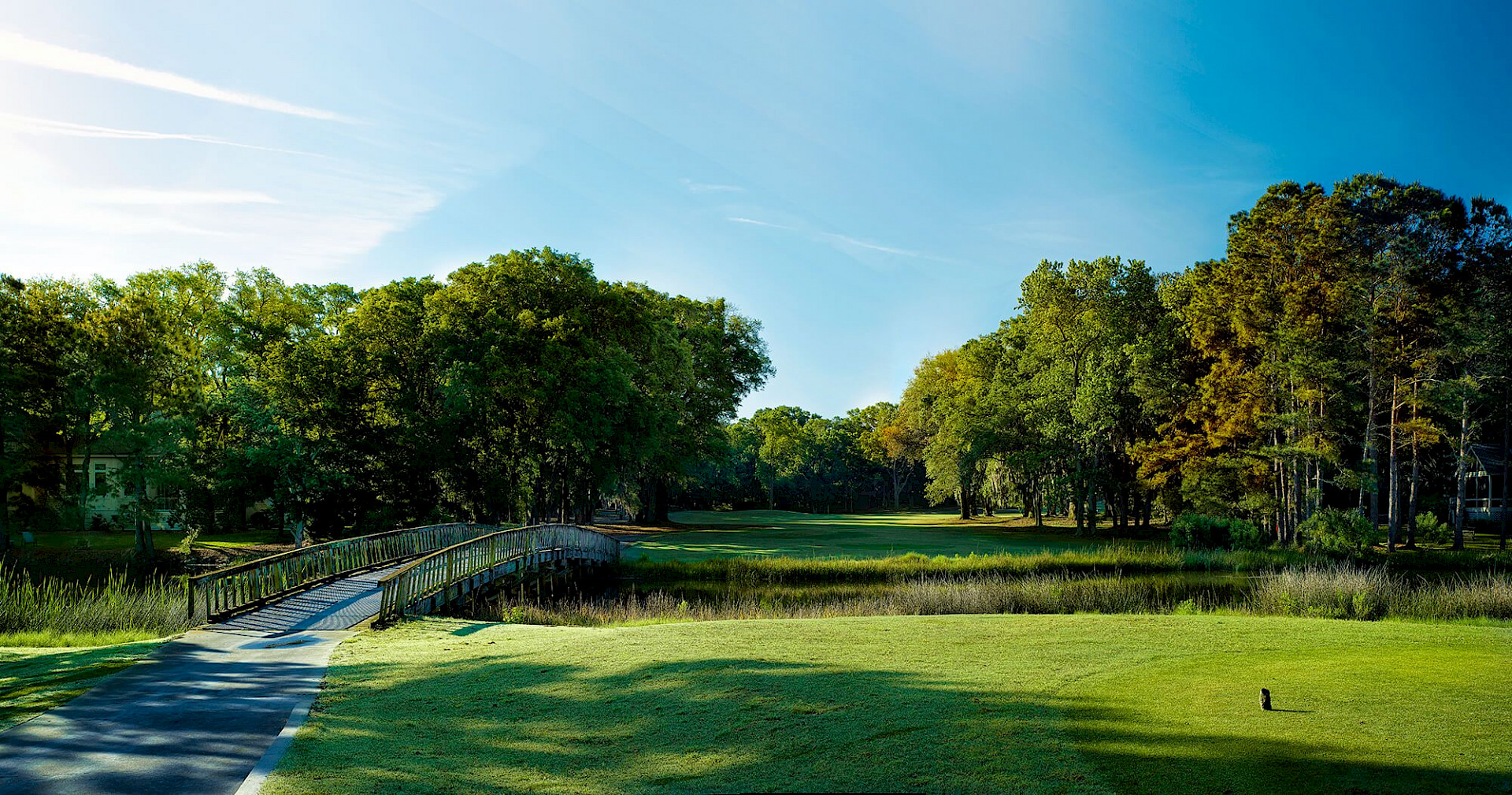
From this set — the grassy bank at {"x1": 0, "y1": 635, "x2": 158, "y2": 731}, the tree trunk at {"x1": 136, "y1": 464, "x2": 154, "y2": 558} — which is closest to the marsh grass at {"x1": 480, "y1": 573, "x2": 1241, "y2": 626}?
the grassy bank at {"x1": 0, "y1": 635, "x2": 158, "y2": 731}

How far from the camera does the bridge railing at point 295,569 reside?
559 inches

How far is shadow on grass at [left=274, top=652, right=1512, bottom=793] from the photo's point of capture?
5.10m

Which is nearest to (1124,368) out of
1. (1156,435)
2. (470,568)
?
(1156,435)

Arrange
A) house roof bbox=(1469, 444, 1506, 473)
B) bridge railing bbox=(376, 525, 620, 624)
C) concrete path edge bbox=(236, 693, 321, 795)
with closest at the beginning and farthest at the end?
concrete path edge bbox=(236, 693, 321, 795) < bridge railing bbox=(376, 525, 620, 624) < house roof bbox=(1469, 444, 1506, 473)

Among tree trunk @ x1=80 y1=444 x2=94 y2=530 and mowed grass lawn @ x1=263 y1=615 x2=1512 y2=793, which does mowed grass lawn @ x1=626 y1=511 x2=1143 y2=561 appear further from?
tree trunk @ x1=80 y1=444 x2=94 y2=530

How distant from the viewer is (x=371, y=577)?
19.8 meters

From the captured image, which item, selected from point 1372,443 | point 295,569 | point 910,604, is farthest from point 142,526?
point 1372,443

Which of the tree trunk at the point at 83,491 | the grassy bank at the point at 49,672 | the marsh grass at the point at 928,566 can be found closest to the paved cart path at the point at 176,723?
the grassy bank at the point at 49,672

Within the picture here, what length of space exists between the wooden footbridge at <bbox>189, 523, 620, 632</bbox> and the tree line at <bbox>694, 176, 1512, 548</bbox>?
26.3m

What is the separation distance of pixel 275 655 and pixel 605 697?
6036 mm

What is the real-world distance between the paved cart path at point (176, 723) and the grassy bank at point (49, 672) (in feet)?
0.67

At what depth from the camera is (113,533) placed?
39.5 meters

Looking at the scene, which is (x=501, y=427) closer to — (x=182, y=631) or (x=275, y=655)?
(x=182, y=631)

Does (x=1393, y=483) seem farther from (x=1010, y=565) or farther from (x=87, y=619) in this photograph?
(x=87, y=619)
